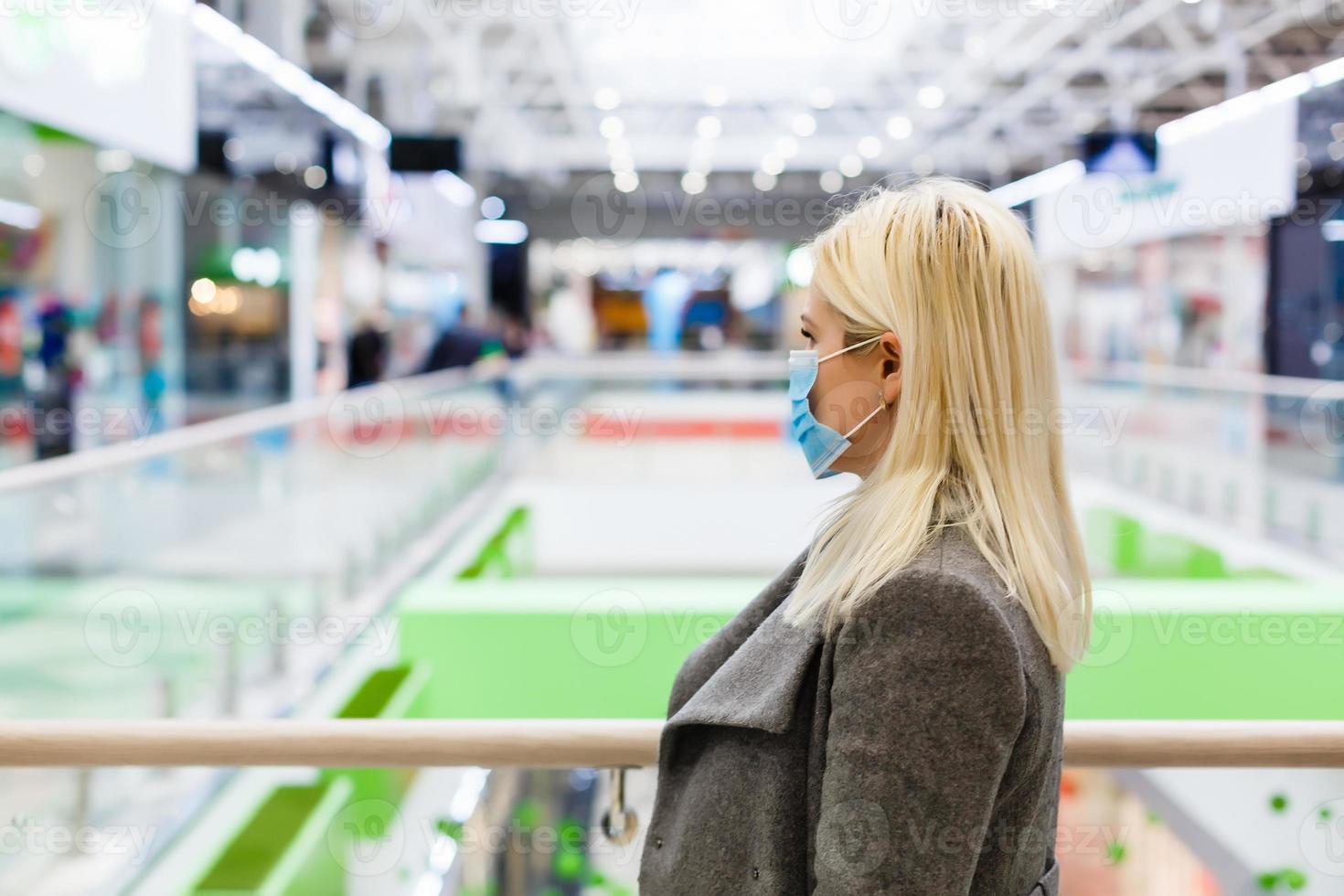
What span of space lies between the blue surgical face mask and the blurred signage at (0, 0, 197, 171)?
16.4ft

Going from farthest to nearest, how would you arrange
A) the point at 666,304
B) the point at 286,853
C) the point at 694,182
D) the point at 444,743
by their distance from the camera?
the point at 666,304
the point at 694,182
the point at 286,853
the point at 444,743

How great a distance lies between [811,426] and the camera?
1.26 meters

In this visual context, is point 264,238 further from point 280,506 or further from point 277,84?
point 280,506

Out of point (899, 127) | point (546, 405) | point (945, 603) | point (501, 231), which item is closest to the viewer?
point (945, 603)

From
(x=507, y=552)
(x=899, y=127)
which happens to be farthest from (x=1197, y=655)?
(x=899, y=127)

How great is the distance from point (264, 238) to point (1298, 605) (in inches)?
592

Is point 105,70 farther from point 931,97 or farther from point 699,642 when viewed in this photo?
point 931,97

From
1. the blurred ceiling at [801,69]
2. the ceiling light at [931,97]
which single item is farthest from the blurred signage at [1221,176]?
the ceiling light at [931,97]

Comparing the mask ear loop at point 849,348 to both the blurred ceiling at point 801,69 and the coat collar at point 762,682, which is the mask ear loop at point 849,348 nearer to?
the coat collar at point 762,682

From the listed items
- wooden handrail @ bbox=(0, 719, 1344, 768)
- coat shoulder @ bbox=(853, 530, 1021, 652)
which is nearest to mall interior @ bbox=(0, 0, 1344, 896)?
wooden handrail @ bbox=(0, 719, 1344, 768)

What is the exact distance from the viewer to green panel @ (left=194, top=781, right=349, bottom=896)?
2512 mm

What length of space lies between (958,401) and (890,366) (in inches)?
3.6

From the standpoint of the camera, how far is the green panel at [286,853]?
2.51 metres

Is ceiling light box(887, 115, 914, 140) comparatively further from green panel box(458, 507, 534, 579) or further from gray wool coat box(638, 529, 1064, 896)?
gray wool coat box(638, 529, 1064, 896)
